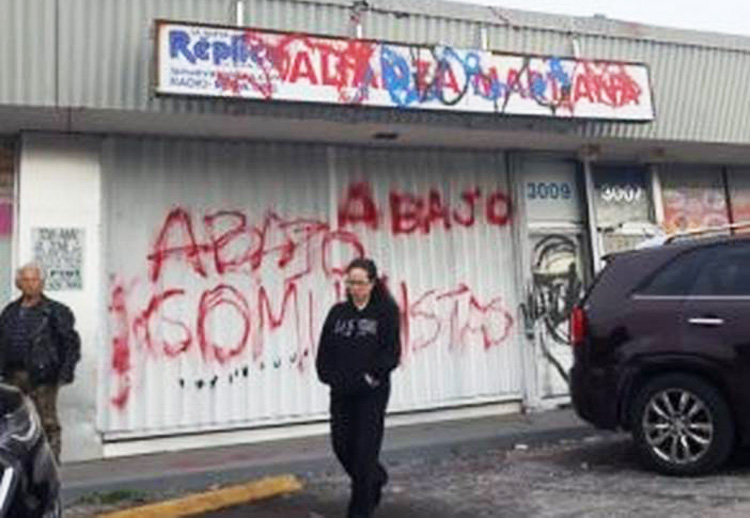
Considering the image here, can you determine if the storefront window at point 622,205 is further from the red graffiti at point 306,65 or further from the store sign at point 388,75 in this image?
the red graffiti at point 306,65

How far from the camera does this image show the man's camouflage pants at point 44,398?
948cm

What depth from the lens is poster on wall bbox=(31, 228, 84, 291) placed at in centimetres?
1067

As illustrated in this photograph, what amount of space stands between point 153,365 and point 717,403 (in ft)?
17.0

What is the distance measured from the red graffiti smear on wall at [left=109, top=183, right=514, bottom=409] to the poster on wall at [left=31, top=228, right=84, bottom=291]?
1.50ft

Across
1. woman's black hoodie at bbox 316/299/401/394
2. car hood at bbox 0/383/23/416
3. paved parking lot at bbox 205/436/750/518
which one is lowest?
paved parking lot at bbox 205/436/750/518

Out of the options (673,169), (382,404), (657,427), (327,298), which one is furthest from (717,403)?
(673,169)

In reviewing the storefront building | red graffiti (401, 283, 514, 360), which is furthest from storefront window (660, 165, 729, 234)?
red graffiti (401, 283, 514, 360)

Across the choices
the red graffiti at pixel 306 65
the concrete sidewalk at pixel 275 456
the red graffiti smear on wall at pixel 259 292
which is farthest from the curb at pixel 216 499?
the red graffiti at pixel 306 65

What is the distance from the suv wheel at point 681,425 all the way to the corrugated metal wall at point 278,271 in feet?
12.3

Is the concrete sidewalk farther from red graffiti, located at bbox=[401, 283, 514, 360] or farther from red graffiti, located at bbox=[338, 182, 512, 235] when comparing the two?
red graffiti, located at bbox=[338, 182, 512, 235]

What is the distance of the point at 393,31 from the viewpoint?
38.0ft

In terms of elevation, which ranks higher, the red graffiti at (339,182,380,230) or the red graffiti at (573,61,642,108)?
the red graffiti at (573,61,642,108)

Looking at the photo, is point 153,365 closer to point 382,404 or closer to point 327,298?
point 327,298

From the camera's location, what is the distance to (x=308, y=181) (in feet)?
40.1
